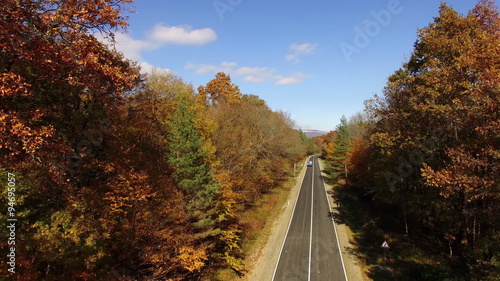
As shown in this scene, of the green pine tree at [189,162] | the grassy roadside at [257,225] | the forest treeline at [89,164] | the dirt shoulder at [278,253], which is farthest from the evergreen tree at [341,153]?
the green pine tree at [189,162]

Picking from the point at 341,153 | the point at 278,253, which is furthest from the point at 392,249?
the point at 341,153

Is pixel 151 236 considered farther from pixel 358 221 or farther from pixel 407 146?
pixel 358 221

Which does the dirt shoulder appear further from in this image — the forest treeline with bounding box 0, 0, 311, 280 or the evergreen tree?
the evergreen tree

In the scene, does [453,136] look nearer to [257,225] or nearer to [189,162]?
[189,162]

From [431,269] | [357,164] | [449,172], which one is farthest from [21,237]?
[357,164]

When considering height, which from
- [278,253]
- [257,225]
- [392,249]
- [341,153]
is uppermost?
[341,153]

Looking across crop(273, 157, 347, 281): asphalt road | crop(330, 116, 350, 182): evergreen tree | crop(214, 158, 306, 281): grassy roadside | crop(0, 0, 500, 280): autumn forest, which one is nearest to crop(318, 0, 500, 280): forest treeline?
crop(0, 0, 500, 280): autumn forest
